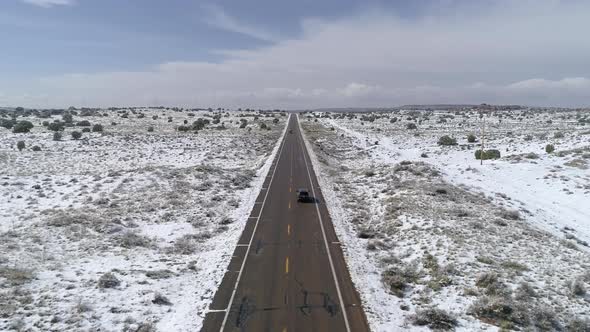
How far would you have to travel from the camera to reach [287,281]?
1859 cm

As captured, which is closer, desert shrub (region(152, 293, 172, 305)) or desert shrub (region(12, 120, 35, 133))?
desert shrub (region(152, 293, 172, 305))

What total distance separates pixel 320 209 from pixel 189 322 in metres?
18.1

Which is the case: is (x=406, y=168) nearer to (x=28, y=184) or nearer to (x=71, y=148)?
(x=28, y=184)

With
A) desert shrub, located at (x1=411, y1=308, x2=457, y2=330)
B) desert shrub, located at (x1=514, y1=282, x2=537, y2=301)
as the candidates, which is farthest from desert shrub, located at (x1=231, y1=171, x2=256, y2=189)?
desert shrub, located at (x1=514, y1=282, x2=537, y2=301)

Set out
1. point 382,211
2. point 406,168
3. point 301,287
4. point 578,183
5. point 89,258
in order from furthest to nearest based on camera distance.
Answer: point 406,168 → point 578,183 → point 382,211 → point 89,258 → point 301,287

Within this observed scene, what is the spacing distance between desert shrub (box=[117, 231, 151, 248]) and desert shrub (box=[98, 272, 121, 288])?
5.27 metres

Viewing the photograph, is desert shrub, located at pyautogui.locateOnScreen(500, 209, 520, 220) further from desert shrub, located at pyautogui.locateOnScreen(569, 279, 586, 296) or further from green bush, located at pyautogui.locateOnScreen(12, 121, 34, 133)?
green bush, located at pyautogui.locateOnScreen(12, 121, 34, 133)

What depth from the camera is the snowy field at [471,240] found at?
15820 mm

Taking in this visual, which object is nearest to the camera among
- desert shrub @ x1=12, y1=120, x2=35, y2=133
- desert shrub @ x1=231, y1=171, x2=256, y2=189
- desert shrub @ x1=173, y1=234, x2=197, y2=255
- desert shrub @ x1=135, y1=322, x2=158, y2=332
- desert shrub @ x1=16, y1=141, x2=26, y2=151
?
desert shrub @ x1=135, y1=322, x2=158, y2=332

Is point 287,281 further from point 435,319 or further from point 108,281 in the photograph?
point 108,281

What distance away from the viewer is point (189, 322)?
1519cm

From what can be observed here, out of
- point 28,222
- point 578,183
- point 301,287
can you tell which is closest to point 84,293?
point 301,287

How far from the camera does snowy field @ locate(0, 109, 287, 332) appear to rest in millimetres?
15453

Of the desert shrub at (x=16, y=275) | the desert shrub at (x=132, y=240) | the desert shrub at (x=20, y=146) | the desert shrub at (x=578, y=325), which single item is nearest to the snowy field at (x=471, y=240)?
the desert shrub at (x=578, y=325)
